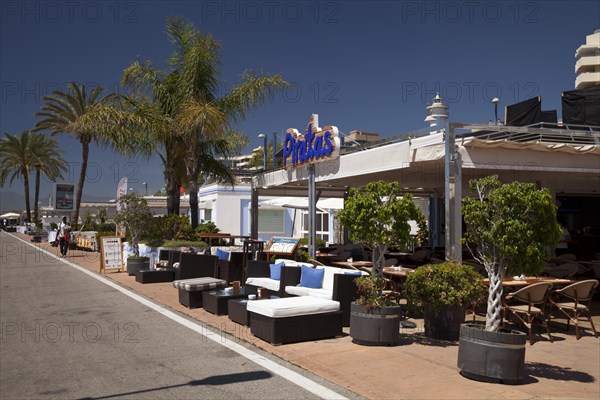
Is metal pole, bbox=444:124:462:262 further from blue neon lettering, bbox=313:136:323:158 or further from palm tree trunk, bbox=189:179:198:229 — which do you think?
palm tree trunk, bbox=189:179:198:229

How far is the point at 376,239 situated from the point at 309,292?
1685mm

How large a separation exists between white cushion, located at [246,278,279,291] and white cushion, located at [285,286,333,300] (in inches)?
16.5

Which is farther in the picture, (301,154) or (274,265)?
(301,154)

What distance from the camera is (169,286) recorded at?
14.0 m

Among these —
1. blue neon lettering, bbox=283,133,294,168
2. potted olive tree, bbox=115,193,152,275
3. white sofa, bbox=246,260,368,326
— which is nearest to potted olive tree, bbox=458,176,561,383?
white sofa, bbox=246,260,368,326

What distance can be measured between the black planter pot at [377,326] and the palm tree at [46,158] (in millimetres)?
50226

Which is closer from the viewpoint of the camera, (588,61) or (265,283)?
(265,283)

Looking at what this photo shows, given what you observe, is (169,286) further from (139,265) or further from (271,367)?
(271,367)

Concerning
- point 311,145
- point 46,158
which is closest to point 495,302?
point 311,145

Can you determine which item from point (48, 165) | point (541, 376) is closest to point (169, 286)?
point (541, 376)

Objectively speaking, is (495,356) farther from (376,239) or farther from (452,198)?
(452,198)

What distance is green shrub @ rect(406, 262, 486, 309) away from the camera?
24.8 feet

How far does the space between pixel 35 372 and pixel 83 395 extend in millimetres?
1177

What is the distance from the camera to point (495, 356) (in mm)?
5891
